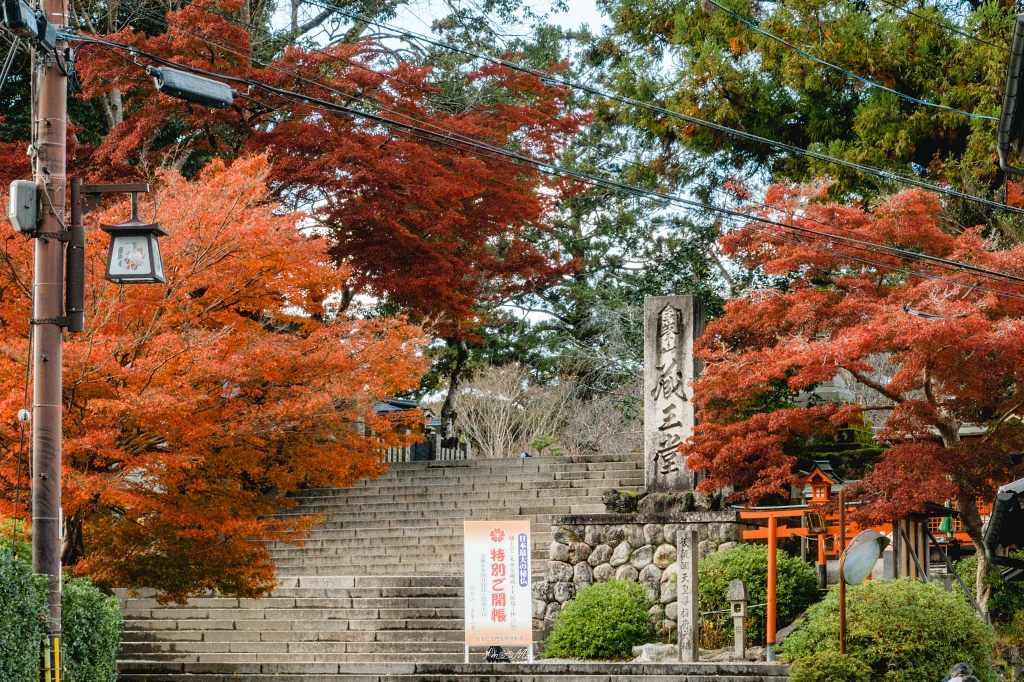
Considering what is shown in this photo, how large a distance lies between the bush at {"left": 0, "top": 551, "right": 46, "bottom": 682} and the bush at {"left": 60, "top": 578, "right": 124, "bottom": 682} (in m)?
1.18

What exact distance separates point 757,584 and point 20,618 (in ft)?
31.4

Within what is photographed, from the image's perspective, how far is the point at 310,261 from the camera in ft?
44.4

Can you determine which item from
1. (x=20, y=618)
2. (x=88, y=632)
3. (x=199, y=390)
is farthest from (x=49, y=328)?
(x=199, y=390)

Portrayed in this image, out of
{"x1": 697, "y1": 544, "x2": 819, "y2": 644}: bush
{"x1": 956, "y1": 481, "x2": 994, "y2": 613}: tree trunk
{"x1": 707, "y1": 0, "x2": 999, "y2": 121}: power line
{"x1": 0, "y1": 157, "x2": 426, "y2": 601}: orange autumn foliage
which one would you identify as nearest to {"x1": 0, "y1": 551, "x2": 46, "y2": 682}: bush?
{"x1": 0, "y1": 157, "x2": 426, "y2": 601}: orange autumn foliage

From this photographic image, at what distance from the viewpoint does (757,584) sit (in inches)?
571

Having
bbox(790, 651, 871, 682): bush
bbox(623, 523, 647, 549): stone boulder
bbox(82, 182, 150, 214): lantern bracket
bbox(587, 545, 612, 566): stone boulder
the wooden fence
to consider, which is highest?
bbox(82, 182, 150, 214): lantern bracket

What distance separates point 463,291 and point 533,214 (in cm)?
326

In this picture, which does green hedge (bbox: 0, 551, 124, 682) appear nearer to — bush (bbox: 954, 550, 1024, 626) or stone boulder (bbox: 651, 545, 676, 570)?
stone boulder (bbox: 651, 545, 676, 570)

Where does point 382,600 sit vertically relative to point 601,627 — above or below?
above

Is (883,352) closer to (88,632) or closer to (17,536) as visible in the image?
(88,632)

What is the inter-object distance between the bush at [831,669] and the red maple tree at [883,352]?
2.80 metres

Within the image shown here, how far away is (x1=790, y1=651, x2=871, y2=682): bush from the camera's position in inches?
410

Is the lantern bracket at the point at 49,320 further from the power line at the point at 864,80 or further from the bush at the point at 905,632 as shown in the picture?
the power line at the point at 864,80

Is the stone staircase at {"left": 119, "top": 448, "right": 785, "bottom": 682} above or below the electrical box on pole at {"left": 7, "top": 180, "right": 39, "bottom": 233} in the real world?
below
